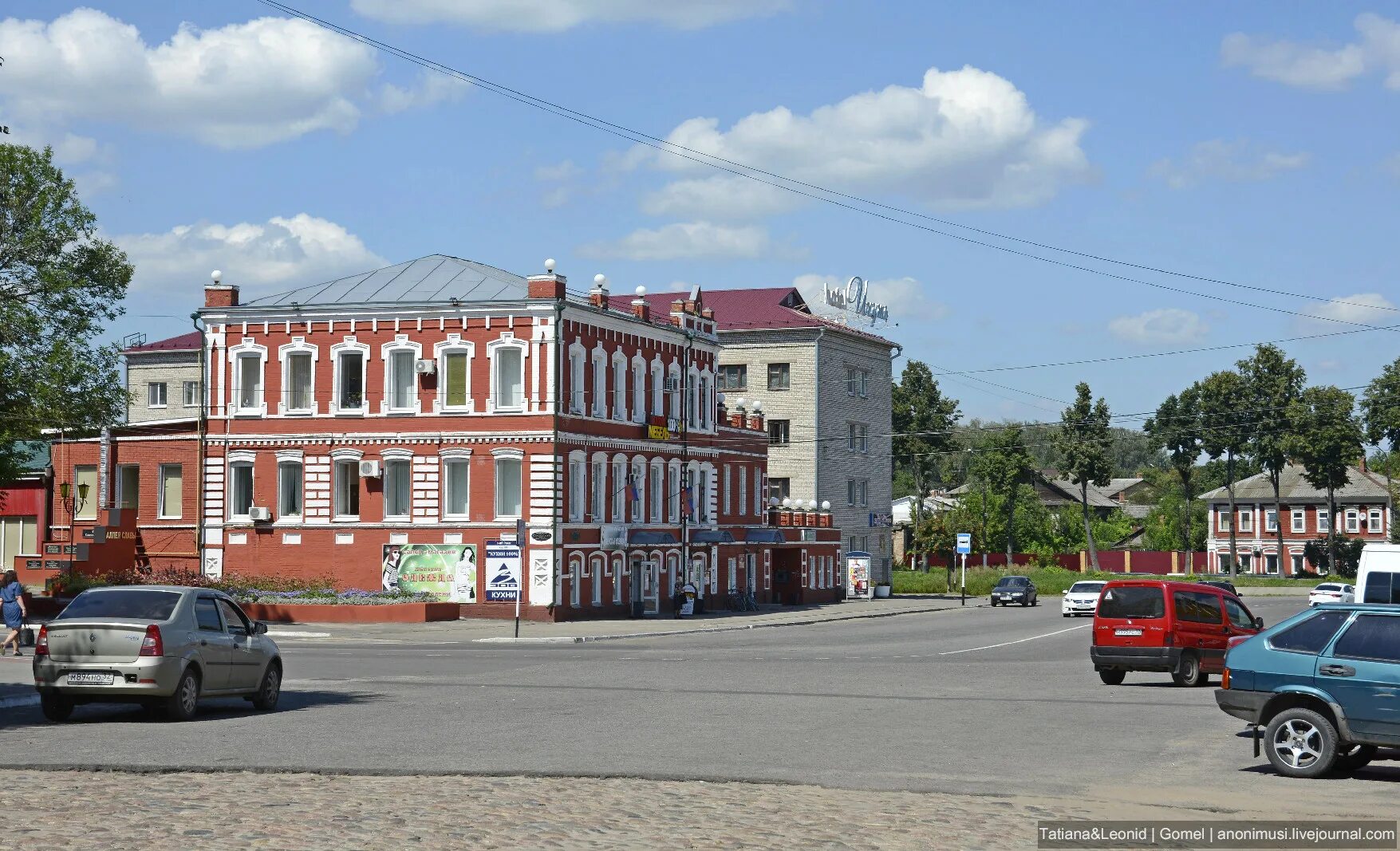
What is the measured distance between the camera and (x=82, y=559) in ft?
177

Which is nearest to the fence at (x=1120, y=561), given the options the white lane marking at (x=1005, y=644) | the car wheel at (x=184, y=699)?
the white lane marking at (x=1005, y=644)

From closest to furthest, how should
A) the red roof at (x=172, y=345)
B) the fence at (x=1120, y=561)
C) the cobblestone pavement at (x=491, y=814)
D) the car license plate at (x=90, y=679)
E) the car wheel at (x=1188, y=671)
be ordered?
1. the cobblestone pavement at (x=491, y=814)
2. the car license plate at (x=90, y=679)
3. the car wheel at (x=1188, y=671)
4. the red roof at (x=172, y=345)
5. the fence at (x=1120, y=561)

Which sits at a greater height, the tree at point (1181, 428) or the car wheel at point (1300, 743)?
the tree at point (1181, 428)

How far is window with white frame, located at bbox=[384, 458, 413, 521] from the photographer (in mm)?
54688

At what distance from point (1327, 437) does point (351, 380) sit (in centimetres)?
7400

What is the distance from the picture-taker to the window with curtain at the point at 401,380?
180 feet

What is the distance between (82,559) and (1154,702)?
133ft

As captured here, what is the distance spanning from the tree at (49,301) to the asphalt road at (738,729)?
26852mm

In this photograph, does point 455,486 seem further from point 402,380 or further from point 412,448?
point 402,380

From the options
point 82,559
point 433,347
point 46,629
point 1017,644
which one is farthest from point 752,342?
point 46,629

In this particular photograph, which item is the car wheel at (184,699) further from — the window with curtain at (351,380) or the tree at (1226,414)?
the tree at (1226,414)

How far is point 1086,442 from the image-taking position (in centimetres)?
11031

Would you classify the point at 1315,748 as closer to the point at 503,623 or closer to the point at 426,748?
the point at 426,748

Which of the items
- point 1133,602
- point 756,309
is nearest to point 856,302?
point 756,309
